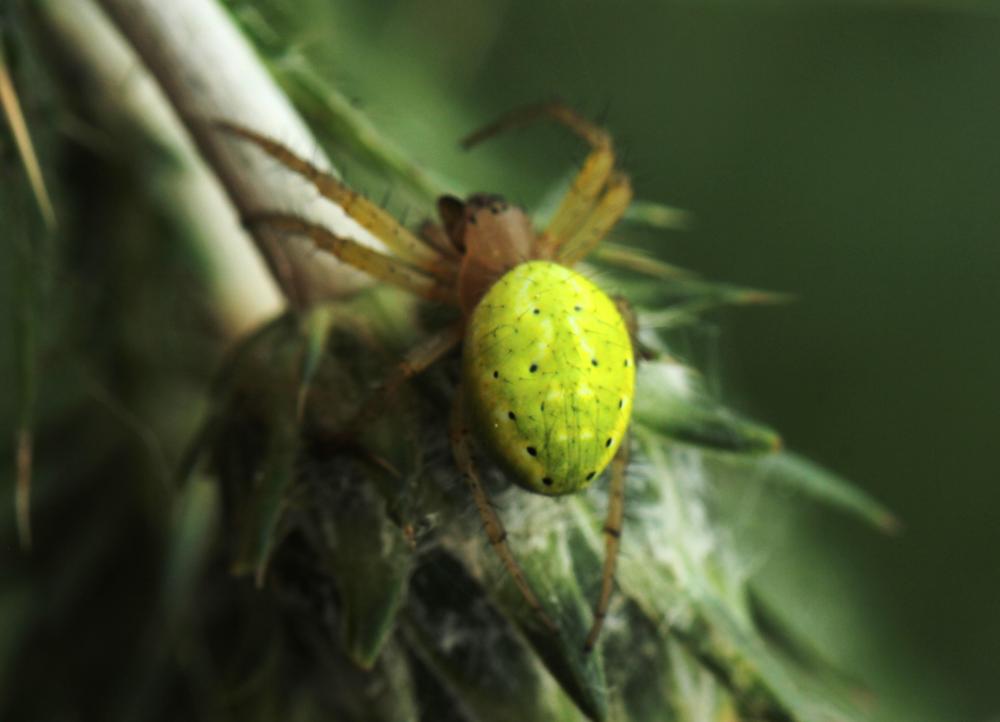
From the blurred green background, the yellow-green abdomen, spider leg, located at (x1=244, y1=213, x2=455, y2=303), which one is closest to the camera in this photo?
the yellow-green abdomen

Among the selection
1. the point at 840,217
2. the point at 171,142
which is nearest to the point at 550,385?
the point at 171,142

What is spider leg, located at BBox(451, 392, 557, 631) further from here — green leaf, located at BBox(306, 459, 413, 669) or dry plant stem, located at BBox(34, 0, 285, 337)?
dry plant stem, located at BBox(34, 0, 285, 337)

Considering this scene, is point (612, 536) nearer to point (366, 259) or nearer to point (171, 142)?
point (366, 259)

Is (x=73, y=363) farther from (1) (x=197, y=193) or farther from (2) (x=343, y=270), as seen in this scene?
(2) (x=343, y=270)

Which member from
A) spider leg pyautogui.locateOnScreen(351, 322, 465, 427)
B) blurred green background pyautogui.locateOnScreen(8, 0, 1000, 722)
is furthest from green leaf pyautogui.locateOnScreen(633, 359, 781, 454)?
blurred green background pyautogui.locateOnScreen(8, 0, 1000, 722)

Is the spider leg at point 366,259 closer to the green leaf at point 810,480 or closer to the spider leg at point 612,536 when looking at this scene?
the spider leg at point 612,536

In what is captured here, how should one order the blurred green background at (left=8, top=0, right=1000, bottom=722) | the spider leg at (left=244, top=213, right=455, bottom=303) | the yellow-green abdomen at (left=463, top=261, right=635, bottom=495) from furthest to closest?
the blurred green background at (left=8, top=0, right=1000, bottom=722)
the spider leg at (left=244, top=213, right=455, bottom=303)
the yellow-green abdomen at (left=463, top=261, right=635, bottom=495)

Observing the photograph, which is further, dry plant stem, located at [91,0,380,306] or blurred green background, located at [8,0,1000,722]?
blurred green background, located at [8,0,1000,722]
